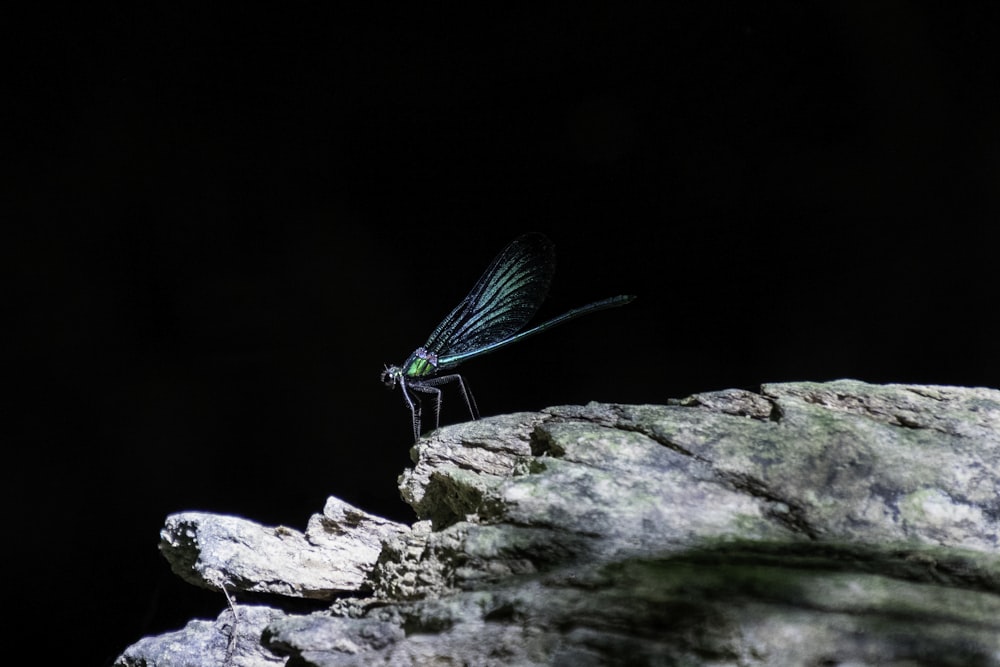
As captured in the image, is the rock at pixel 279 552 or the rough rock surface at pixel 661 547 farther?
the rock at pixel 279 552

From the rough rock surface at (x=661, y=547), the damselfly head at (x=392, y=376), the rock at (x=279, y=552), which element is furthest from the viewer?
the damselfly head at (x=392, y=376)

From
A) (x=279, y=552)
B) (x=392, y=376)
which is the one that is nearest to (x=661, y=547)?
(x=279, y=552)

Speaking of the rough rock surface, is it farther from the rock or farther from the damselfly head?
the damselfly head

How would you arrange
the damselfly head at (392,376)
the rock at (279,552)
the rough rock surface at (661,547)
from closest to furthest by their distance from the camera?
the rough rock surface at (661,547), the rock at (279,552), the damselfly head at (392,376)

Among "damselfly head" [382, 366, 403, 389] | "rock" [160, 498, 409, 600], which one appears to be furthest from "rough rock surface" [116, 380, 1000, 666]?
"damselfly head" [382, 366, 403, 389]

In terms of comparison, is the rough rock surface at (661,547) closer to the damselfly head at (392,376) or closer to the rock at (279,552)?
the rock at (279,552)

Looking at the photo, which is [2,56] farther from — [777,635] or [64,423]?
[777,635]

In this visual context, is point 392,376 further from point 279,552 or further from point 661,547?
point 661,547

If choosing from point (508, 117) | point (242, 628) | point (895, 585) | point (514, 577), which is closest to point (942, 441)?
point (895, 585)

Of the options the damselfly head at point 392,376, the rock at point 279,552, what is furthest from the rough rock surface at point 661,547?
the damselfly head at point 392,376
